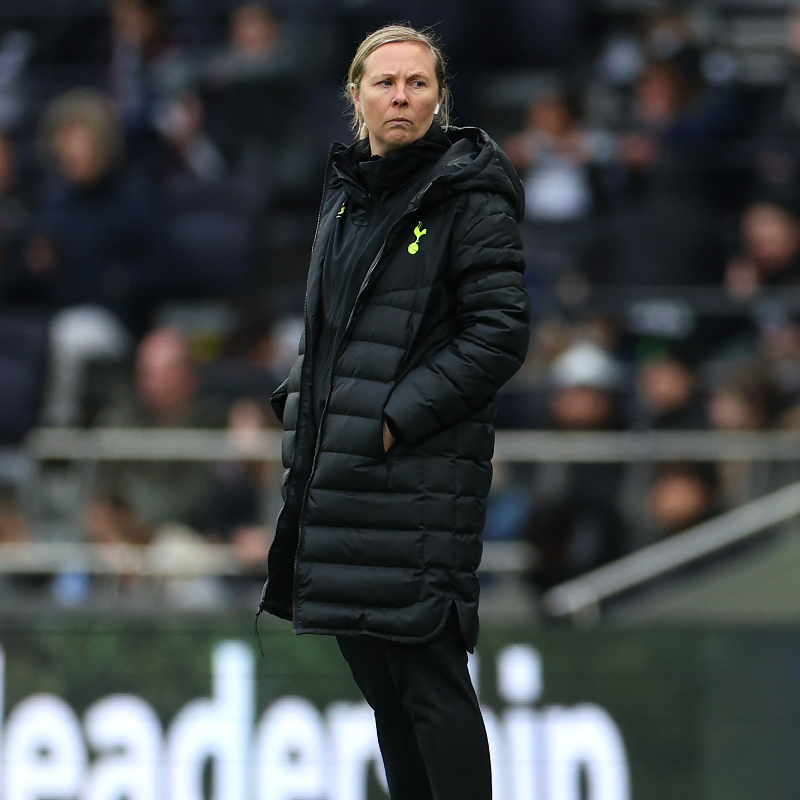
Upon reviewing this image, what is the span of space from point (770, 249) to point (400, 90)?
477cm

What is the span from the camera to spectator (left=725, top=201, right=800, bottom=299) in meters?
7.38

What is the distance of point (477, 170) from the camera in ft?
9.53

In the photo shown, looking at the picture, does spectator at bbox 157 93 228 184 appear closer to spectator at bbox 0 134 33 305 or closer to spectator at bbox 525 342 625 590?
spectator at bbox 0 134 33 305

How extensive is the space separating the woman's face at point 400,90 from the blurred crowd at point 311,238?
276 cm

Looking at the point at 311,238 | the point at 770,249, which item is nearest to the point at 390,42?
the point at 770,249

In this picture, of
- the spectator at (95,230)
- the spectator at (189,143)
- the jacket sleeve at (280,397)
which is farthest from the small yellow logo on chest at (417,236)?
the spectator at (189,143)

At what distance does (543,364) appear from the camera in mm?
Result: 6766

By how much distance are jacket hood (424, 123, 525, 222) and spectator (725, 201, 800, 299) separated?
4.54 meters

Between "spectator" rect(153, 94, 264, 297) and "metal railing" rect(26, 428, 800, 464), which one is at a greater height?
"spectator" rect(153, 94, 264, 297)

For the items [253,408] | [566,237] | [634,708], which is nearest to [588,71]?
[566,237]

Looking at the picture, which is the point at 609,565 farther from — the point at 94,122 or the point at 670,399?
the point at 94,122

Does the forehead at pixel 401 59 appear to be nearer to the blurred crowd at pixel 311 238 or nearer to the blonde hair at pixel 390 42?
the blonde hair at pixel 390 42

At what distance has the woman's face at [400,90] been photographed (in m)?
2.94

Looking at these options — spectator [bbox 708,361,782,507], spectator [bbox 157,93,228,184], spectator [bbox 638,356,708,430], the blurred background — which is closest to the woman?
the blurred background
